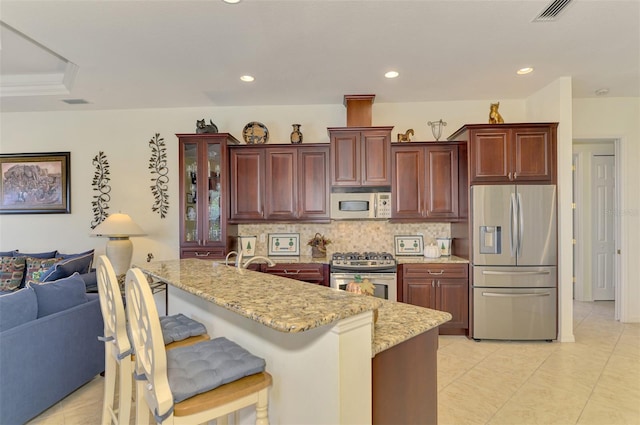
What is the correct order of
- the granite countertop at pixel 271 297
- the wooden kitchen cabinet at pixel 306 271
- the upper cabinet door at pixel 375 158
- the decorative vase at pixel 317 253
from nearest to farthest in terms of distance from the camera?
the granite countertop at pixel 271 297, the wooden kitchen cabinet at pixel 306 271, the upper cabinet door at pixel 375 158, the decorative vase at pixel 317 253

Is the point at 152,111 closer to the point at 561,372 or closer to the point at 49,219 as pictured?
the point at 49,219

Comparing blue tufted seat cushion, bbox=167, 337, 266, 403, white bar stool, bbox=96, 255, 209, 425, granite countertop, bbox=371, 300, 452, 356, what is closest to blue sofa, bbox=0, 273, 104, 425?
white bar stool, bbox=96, 255, 209, 425

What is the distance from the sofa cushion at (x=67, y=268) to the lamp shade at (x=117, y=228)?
0.36 meters

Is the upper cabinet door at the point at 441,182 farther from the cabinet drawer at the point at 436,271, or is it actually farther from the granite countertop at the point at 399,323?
the granite countertop at the point at 399,323

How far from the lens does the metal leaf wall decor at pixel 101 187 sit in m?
4.43

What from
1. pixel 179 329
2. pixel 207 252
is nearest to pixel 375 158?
pixel 207 252

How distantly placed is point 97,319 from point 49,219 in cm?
273

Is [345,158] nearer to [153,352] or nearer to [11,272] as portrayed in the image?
[153,352]

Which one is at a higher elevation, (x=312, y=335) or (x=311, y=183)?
(x=311, y=183)

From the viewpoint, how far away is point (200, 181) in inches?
155

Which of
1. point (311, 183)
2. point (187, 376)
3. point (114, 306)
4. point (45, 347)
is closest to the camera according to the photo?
point (187, 376)

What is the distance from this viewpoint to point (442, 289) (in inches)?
142

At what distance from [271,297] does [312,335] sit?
0.76ft

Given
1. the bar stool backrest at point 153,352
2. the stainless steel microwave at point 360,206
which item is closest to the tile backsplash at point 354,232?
the stainless steel microwave at point 360,206
